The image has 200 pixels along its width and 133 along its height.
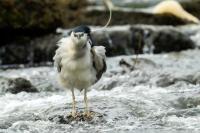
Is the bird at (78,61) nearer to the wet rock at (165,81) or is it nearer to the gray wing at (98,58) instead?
the gray wing at (98,58)

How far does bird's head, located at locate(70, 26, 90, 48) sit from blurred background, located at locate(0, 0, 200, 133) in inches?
41.9

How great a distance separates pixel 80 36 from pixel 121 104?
1.87 metres

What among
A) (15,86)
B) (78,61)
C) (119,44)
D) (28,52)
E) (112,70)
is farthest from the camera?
(119,44)

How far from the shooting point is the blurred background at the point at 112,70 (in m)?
8.17

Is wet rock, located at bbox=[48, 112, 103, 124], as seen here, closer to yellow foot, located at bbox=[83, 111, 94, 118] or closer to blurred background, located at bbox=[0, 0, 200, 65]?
yellow foot, located at bbox=[83, 111, 94, 118]

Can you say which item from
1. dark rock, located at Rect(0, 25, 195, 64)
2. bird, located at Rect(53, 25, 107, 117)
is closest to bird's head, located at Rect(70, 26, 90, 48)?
bird, located at Rect(53, 25, 107, 117)

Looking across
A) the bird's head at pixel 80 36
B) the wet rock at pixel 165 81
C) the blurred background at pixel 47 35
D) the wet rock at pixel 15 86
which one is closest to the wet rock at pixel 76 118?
the bird's head at pixel 80 36

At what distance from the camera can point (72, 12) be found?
67.3ft

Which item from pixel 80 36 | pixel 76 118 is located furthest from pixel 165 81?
pixel 80 36

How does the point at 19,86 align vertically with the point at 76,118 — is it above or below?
above

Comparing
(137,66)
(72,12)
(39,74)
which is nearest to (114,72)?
(137,66)

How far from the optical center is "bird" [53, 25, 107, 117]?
7.70 metres

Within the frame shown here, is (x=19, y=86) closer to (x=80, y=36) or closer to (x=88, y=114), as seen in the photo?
(x=88, y=114)

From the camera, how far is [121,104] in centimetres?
904
